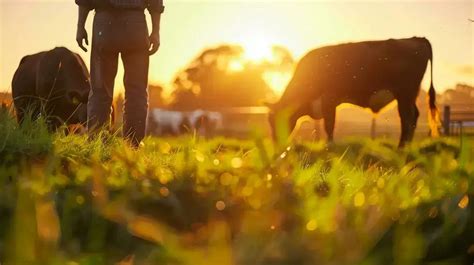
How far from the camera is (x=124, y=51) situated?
6289 mm

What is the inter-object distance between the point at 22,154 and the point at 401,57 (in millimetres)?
11824

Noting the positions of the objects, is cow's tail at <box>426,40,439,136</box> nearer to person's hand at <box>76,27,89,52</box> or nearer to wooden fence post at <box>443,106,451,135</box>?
person's hand at <box>76,27,89,52</box>

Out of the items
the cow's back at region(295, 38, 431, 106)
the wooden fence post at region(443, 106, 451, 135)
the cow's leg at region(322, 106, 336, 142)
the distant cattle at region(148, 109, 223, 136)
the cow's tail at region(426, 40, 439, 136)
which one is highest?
the cow's back at region(295, 38, 431, 106)

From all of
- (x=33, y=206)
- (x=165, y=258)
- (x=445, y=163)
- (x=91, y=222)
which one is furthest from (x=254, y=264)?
(x=445, y=163)

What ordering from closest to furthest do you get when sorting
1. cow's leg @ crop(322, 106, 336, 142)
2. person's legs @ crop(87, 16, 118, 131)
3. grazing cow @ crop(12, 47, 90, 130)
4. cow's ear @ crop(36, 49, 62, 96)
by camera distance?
A: person's legs @ crop(87, 16, 118, 131)
grazing cow @ crop(12, 47, 90, 130)
cow's ear @ crop(36, 49, 62, 96)
cow's leg @ crop(322, 106, 336, 142)

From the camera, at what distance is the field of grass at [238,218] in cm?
98

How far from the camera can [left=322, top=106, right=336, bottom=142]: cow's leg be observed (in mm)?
12453

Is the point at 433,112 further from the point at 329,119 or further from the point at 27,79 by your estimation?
the point at 27,79

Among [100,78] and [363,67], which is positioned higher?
[100,78]

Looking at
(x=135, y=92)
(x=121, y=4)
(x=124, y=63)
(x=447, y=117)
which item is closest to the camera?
(x=121, y=4)

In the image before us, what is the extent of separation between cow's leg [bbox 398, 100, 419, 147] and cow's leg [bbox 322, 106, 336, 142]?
1.20 meters

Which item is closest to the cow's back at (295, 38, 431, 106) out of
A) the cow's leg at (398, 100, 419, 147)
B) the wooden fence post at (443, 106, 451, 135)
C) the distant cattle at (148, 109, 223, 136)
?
the cow's leg at (398, 100, 419, 147)

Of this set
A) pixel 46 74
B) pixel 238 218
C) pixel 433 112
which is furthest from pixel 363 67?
pixel 238 218

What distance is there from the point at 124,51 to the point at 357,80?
26.5 feet
